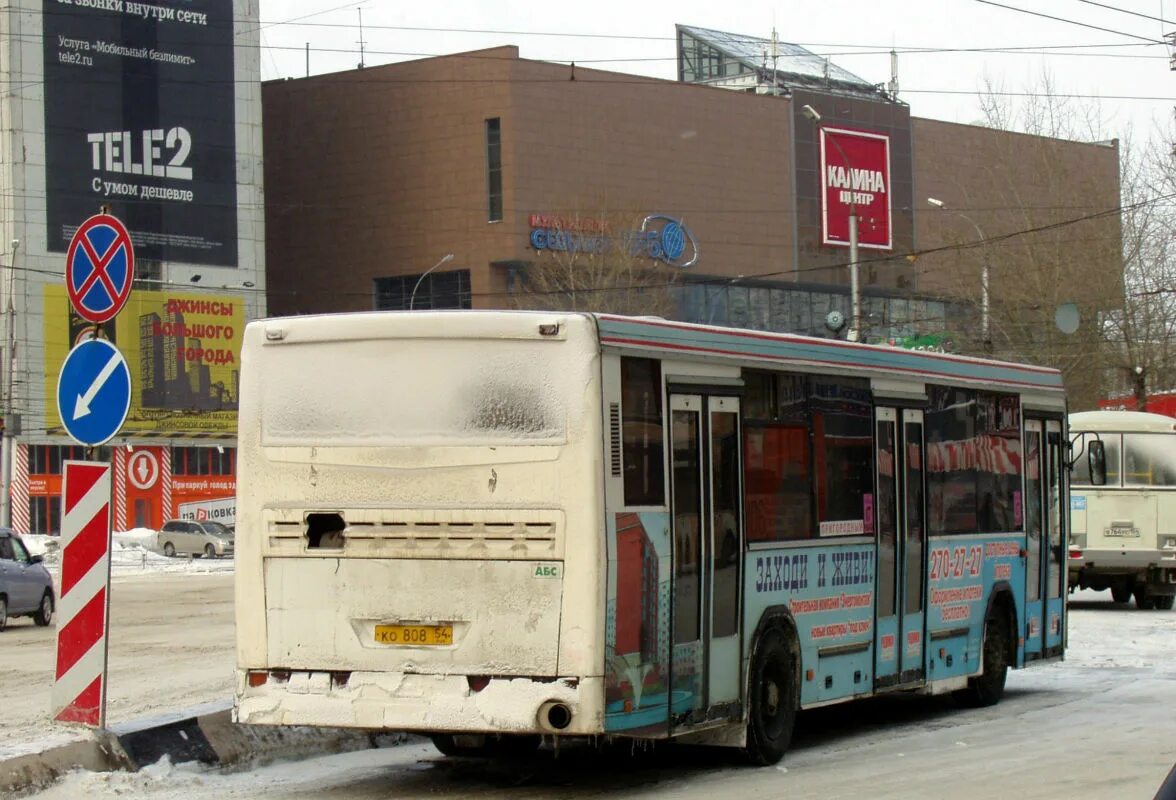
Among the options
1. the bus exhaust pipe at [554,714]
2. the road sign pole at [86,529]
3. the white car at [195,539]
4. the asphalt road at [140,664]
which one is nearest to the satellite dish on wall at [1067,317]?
the asphalt road at [140,664]

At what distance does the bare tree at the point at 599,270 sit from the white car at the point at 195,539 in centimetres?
1653

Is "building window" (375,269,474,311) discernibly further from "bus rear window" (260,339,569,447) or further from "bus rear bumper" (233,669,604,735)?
"bus rear bumper" (233,669,604,735)

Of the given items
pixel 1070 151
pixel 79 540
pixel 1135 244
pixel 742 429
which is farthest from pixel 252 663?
pixel 1070 151

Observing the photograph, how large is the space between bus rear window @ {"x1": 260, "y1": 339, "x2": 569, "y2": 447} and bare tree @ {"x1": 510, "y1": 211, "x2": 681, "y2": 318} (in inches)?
2482

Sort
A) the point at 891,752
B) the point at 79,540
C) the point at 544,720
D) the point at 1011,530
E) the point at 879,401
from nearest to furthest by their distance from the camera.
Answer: the point at 544,720 < the point at 79,540 < the point at 891,752 < the point at 879,401 < the point at 1011,530

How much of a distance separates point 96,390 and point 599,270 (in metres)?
65.9

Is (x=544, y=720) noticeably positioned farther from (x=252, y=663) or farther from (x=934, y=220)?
(x=934, y=220)

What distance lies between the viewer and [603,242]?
82.7 meters

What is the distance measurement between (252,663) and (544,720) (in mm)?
1829

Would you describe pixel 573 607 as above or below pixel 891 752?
above

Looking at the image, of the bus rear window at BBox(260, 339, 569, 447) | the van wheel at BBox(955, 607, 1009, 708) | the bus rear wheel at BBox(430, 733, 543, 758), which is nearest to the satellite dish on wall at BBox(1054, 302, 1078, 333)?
the van wheel at BBox(955, 607, 1009, 708)

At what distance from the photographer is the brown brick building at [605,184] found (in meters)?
85.8

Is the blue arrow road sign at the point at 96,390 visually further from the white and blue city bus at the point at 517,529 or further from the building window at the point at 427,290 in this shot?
the building window at the point at 427,290

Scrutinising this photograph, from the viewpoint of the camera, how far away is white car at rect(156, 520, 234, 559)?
6788 centimetres
